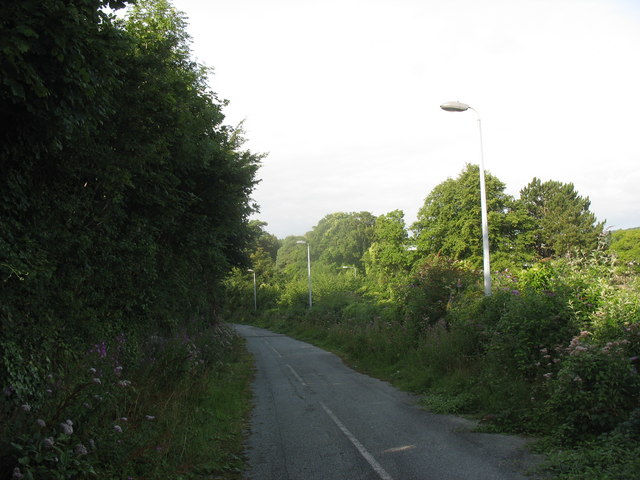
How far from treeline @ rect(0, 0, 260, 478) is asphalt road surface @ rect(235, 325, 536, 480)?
175cm

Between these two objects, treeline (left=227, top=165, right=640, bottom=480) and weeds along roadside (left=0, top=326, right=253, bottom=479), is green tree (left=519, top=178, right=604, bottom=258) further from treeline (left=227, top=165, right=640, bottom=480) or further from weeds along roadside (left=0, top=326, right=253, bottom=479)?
weeds along roadside (left=0, top=326, right=253, bottom=479)

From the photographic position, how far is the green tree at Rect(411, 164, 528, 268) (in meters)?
42.7

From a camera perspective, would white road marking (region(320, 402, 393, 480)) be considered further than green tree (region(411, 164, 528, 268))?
No

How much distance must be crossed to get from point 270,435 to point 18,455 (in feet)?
16.6

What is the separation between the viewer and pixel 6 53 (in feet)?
13.6

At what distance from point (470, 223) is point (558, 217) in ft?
56.0

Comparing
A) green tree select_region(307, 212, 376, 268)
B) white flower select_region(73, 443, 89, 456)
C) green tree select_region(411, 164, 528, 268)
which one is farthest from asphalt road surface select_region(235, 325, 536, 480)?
green tree select_region(307, 212, 376, 268)

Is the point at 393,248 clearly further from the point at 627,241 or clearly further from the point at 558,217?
the point at 627,241

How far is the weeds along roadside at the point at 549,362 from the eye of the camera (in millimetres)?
6957

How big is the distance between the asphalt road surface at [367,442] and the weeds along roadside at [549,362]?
25.3 inches

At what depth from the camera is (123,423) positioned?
619 cm

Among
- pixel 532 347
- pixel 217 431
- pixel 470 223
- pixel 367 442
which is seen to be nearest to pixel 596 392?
pixel 532 347

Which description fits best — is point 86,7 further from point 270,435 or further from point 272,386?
point 272,386

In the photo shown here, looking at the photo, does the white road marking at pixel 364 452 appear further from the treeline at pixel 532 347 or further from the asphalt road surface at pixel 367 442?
the treeline at pixel 532 347
